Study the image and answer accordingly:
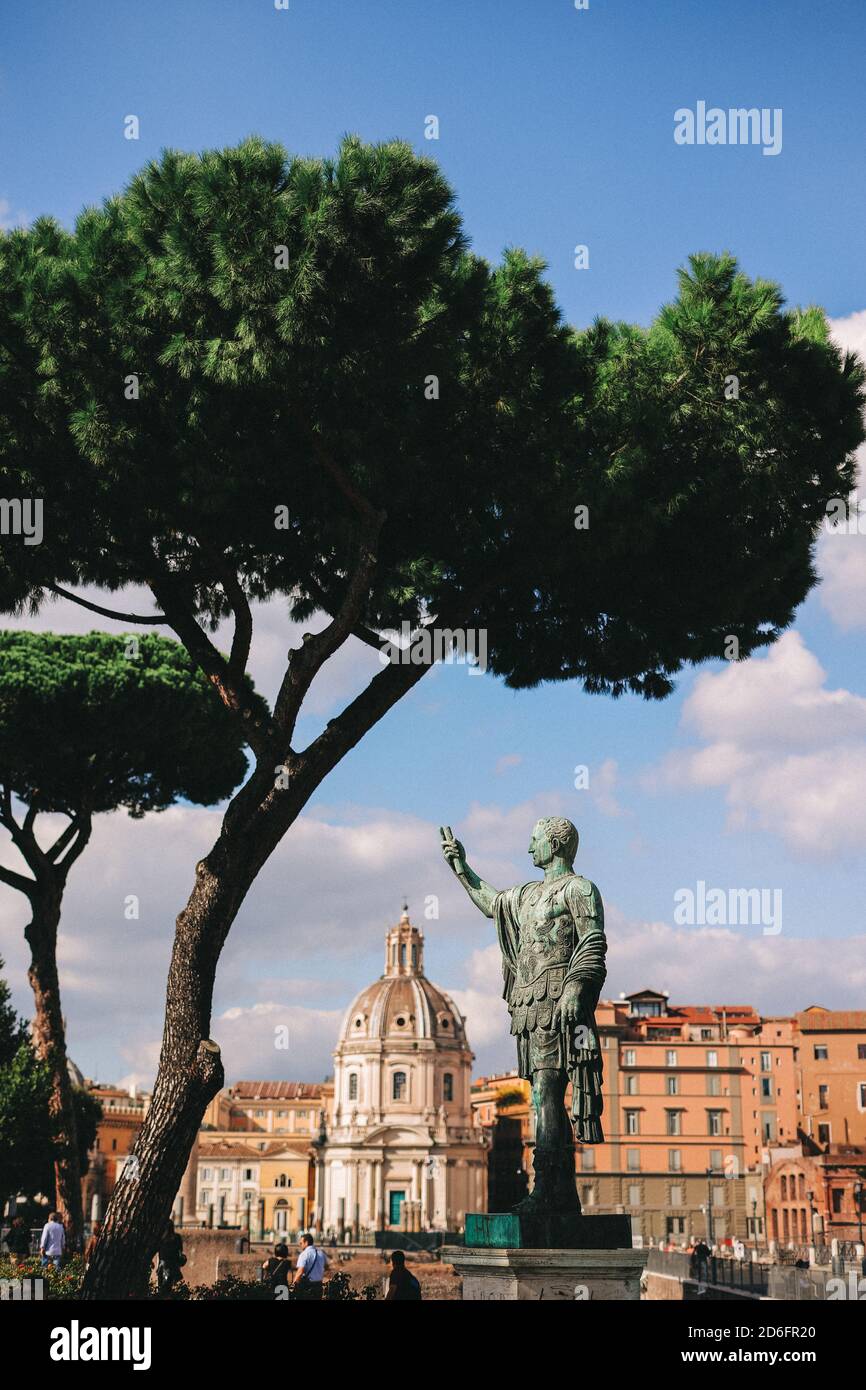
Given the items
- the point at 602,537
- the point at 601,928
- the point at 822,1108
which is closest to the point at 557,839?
the point at 601,928

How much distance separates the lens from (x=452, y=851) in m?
7.88

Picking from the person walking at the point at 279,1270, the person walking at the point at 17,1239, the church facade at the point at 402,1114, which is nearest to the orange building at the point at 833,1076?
the church facade at the point at 402,1114

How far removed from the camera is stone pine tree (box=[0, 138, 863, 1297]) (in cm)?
1006

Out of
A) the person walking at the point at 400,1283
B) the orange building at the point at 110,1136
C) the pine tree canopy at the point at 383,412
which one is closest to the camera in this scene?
the person walking at the point at 400,1283

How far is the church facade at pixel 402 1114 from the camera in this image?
8669 centimetres

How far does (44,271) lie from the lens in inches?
417

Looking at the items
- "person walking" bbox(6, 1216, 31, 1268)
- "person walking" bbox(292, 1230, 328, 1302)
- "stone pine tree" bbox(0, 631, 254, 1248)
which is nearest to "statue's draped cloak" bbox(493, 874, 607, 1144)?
"person walking" bbox(292, 1230, 328, 1302)

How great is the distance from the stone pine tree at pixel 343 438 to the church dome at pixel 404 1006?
3220 inches

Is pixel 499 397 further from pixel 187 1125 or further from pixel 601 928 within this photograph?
pixel 187 1125

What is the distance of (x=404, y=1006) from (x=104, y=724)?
7330 cm

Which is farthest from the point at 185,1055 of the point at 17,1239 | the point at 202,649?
the point at 17,1239

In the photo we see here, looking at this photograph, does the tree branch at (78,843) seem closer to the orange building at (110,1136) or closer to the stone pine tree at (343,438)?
the stone pine tree at (343,438)
